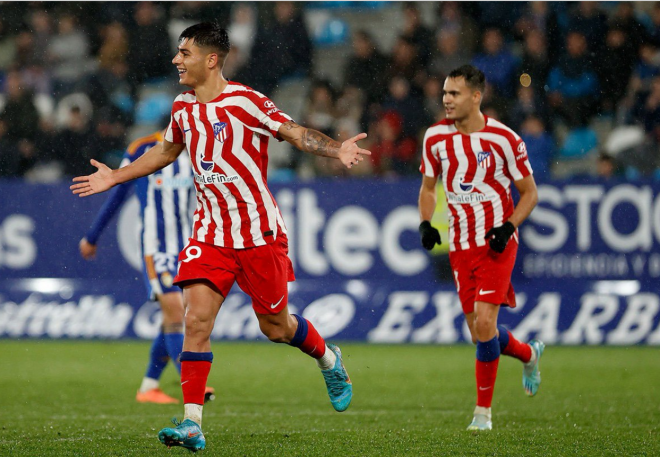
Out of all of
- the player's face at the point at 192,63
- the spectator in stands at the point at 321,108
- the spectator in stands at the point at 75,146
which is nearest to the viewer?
the player's face at the point at 192,63

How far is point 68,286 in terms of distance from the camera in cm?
1012

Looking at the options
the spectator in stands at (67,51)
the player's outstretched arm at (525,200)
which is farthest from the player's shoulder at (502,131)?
the spectator in stands at (67,51)

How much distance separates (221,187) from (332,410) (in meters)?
2.18

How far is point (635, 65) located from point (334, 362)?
666cm

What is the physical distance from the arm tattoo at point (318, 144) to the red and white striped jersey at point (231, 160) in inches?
6.4

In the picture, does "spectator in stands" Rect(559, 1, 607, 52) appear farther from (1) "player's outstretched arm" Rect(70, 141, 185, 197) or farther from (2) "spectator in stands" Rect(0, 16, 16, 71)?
(1) "player's outstretched arm" Rect(70, 141, 185, 197)

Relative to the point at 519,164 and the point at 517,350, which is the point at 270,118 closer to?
the point at 519,164

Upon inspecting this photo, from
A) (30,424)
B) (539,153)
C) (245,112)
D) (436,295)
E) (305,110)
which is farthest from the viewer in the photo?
(305,110)

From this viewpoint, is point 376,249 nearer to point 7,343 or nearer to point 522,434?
point 7,343

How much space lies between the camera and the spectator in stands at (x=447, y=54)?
1131 centimetres

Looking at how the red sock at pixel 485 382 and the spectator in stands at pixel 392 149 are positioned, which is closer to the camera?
the red sock at pixel 485 382

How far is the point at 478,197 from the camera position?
6066 mm

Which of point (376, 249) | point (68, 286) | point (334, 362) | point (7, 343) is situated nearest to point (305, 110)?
point (376, 249)

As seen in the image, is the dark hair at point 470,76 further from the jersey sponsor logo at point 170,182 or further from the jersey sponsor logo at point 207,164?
the jersey sponsor logo at point 170,182
